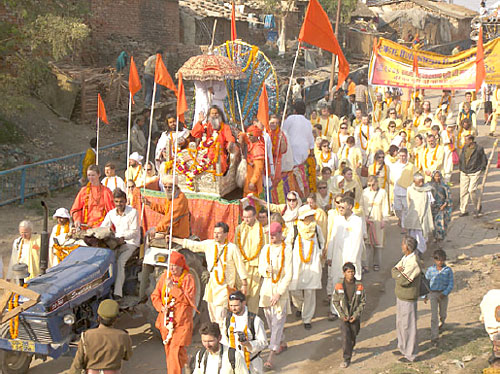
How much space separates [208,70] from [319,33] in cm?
173

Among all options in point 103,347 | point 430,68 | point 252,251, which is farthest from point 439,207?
point 103,347

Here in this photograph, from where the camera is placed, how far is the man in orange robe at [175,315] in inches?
293

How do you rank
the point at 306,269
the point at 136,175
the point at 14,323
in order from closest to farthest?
1. the point at 14,323
2. the point at 306,269
3. the point at 136,175

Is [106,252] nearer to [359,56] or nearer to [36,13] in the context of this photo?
[36,13]

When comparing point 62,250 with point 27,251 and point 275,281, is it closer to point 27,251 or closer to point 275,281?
point 27,251

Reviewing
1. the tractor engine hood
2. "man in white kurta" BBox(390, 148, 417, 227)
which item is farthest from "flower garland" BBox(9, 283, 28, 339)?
"man in white kurta" BBox(390, 148, 417, 227)

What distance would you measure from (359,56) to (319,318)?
30.0 metres

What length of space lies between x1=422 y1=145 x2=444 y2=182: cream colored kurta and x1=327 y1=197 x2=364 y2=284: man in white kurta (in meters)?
4.78

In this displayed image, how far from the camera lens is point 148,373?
8.11 meters

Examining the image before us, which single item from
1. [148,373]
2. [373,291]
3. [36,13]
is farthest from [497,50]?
[148,373]

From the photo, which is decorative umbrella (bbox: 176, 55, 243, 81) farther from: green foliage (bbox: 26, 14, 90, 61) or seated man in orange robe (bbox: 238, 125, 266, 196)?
green foliage (bbox: 26, 14, 90, 61)

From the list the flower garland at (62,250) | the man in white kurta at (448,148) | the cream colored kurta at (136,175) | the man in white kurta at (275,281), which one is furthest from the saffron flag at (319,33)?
the man in white kurta at (448,148)

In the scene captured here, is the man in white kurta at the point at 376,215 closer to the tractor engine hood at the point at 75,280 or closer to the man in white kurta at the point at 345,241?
the man in white kurta at the point at 345,241

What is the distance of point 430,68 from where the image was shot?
16.2m
